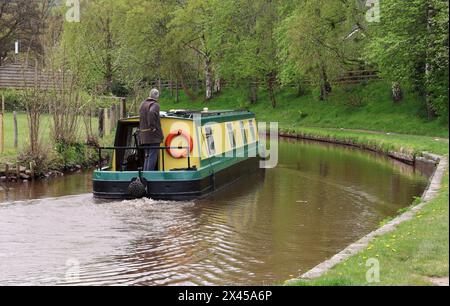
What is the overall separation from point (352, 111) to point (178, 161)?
2297cm

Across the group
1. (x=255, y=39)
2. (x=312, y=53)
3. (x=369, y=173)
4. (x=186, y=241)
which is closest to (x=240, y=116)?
(x=369, y=173)

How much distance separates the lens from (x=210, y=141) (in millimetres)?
15695

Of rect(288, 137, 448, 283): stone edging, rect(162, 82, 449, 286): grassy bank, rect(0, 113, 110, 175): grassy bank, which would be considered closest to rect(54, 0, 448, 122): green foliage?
rect(162, 82, 449, 286): grassy bank

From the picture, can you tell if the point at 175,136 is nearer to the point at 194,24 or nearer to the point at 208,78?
the point at 194,24

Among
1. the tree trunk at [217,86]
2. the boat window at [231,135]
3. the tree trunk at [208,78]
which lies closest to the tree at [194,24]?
the tree trunk at [208,78]

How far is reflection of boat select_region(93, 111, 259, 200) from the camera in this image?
13.5 meters

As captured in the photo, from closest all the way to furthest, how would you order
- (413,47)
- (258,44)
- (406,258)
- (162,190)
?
(406,258) < (162,190) < (413,47) < (258,44)

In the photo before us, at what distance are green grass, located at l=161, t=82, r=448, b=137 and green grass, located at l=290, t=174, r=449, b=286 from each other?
17.6 meters

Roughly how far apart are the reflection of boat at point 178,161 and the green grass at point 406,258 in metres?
5.51

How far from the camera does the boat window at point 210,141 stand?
15.5 metres

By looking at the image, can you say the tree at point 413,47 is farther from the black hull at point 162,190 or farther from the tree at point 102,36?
the tree at point 102,36

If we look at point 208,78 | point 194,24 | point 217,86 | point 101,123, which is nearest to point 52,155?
point 101,123

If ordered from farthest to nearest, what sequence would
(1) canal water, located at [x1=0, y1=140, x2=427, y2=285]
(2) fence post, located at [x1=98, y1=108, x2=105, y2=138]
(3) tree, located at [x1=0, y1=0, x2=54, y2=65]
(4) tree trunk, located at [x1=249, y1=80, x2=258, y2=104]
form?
(3) tree, located at [x1=0, y1=0, x2=54, y2=65] < (4) tree trunk, located at [x1=249, y1=80, x2=258, y2=104] < (2) fence post, located at [x1=98, y1=108, x2=105, y2=138] < (1) canal water, located at [x1=0, y1=140, x2=427, y2=285]

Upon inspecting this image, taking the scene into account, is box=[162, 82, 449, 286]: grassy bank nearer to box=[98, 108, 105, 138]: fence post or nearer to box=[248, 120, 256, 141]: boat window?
box=[248, 120, 256, 141]: boat window
